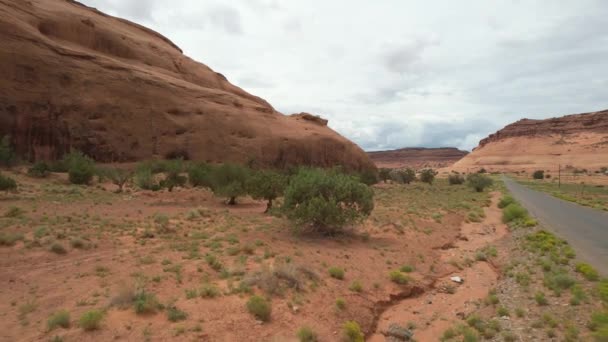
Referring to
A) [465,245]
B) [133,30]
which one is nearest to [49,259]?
[465,245]

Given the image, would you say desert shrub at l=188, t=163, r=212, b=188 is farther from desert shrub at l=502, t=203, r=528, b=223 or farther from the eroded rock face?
the eroded rock face

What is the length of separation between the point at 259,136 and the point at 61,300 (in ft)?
115

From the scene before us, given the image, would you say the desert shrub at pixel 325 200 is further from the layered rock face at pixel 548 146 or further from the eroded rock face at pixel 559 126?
the eroded rock face at pixel 559 126

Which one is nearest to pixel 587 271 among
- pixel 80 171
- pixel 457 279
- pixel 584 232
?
pixel 457 279

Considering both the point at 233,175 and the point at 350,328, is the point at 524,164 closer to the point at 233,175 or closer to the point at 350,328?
the point at 233,175

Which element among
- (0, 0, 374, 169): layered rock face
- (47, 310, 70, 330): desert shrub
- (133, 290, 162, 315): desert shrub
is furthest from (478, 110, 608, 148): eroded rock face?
(47, 310, 70, 330): desert shrub

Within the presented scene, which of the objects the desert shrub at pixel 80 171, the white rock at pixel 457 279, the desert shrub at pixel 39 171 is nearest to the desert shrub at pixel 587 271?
the white rock at pixel 457 279

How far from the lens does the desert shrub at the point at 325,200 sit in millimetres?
14891

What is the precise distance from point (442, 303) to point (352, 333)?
3.32 m

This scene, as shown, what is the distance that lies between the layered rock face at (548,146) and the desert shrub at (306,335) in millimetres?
118944

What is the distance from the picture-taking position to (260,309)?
7.60 meters

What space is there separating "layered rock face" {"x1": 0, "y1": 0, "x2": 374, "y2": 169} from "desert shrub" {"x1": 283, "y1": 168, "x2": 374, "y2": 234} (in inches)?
968

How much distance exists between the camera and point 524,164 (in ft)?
401

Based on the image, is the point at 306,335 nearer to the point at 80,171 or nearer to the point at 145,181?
the point at 145,181
